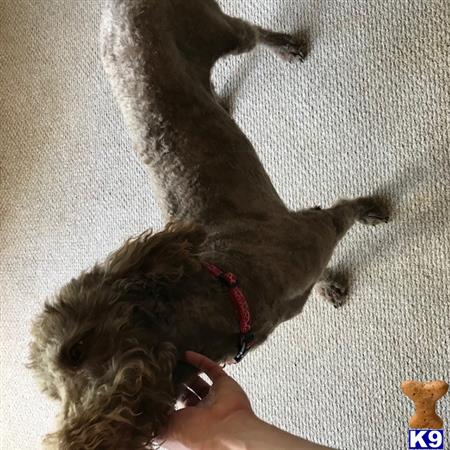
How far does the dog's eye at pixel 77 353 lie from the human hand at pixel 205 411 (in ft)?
0.60

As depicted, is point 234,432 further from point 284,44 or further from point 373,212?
point 284,44

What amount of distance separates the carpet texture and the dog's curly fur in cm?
11

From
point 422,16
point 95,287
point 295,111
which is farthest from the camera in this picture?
point 295,111

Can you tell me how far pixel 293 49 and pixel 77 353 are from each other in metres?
1.19

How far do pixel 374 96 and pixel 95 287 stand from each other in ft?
3.34

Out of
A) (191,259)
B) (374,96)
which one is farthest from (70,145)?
(191,259)

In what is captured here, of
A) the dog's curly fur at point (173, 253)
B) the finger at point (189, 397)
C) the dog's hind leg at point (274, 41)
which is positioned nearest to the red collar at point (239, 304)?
the dog's curly fur at point (173, 253)

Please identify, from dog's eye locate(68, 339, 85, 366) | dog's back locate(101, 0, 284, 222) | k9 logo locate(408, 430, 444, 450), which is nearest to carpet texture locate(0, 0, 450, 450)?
k9 logo locate(408, 430, 444, 450)

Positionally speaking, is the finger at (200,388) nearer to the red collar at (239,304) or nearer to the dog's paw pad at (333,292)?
the red collar at (239,304)

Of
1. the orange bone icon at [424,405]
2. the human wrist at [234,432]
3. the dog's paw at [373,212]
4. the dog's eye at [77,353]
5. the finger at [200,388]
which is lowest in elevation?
the orange bone icon at [424,405]

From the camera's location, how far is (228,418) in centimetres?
98

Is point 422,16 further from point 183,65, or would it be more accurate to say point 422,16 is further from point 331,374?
point 331,374

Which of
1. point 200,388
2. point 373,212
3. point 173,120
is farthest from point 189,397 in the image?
point 373,212

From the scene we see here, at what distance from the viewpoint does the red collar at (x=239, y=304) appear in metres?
1.10
